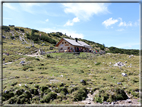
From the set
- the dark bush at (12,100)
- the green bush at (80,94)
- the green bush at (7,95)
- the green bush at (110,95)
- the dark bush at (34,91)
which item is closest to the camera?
the dark bush at (12,100)

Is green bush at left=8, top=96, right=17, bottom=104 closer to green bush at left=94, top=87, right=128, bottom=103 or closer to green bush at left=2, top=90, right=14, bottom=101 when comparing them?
green bush at left=2, top=90, right=14, bottom=101

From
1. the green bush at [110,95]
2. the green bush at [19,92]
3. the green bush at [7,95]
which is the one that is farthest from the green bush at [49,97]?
the green bush at [110,95]

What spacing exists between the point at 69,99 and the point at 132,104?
18.3ft

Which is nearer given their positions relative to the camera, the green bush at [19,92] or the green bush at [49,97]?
the green bush at [49,97]

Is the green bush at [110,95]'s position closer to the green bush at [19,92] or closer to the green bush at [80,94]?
the green bush at [80,94]

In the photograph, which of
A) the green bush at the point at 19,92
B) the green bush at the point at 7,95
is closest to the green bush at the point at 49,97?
the green bush at the point at 19,92

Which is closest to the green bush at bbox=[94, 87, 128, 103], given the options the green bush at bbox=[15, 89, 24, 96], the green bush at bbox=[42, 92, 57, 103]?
the green bush at bbox=[42, 92, 57, 103]

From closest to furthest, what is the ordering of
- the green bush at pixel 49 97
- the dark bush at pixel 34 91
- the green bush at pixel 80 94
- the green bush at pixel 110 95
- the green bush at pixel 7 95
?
the green bush at pixel 7 95, the green bush at pixel 49 97, the green bush at pixel 110 95, the green bush at pixel 80 94, the dark bush at pixel 34 91

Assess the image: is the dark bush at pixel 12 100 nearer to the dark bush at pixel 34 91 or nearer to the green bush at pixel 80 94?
Result: the dark bush at pixel 34 91

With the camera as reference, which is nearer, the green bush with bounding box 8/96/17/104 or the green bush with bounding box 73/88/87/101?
the green bush with bounding box 8/96/17/104

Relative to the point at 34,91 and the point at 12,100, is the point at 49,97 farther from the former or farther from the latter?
the point at 12,100

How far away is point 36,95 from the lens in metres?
9.37

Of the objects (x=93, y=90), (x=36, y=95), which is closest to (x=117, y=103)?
(x=93, y=90)

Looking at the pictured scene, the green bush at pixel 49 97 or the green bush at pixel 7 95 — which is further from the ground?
the green bush at pixel 7 95
